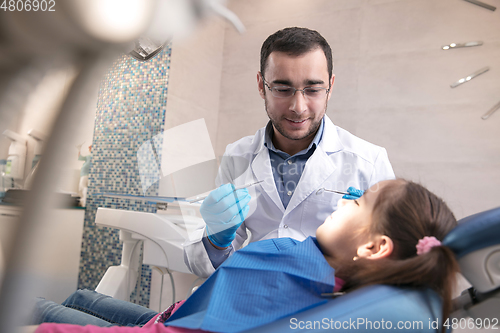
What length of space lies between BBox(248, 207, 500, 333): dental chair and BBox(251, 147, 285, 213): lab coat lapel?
65cm

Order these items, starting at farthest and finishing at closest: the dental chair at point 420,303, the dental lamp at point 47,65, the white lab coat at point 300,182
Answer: the white lab coat at point 300,182 < the dental chair at point 420,303 < the dental lamp at point 47,65

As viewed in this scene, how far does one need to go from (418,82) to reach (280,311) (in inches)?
87.5

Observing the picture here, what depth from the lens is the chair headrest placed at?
0.60 m

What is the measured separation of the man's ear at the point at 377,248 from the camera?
802 millimetres

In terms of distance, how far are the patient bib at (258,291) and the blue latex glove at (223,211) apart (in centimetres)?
23

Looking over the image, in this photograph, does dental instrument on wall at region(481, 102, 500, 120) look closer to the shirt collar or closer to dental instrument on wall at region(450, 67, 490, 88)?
dental instrument on wall at region(450, 67, 490, 88)

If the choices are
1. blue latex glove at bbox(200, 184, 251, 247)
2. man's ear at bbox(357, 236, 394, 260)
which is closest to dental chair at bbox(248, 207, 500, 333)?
man's ear at bbox(357, 236, 394, 260)

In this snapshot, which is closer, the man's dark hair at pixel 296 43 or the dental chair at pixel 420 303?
the dental chair at pixel 420 303

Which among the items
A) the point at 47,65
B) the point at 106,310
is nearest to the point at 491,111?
the point at 106,310

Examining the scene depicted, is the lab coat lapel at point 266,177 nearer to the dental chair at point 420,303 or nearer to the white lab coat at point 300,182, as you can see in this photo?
the white lab coat at point 300,182

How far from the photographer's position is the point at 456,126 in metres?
2.25

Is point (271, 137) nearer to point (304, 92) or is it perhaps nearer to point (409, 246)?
point (304, 92)

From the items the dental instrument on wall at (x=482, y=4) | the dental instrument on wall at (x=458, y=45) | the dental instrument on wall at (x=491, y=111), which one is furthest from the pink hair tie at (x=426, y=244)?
the dental instrument on wall at (x=482, y=4)

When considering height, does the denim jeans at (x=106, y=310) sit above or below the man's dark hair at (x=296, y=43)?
below
